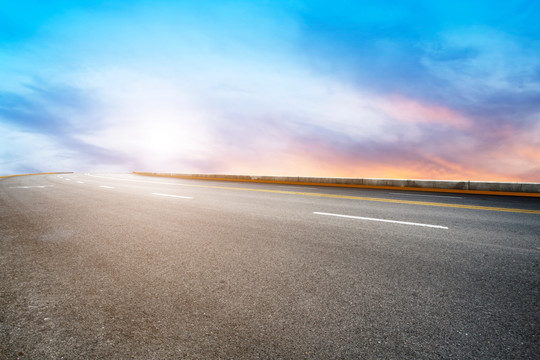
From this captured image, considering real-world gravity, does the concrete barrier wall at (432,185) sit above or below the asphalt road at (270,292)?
above

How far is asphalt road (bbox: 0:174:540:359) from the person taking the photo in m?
1.76

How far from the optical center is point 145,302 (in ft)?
7.53

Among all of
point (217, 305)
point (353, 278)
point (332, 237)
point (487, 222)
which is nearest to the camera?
point (217, 305)

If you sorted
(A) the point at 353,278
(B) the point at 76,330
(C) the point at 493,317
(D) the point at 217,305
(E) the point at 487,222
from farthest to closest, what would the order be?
(E) the point at 487,222 < (A) the point at 353,278 < (D) the point at 217,305 < (C) the point at 493,317 < (B) the point at 76,330

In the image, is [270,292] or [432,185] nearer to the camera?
[270,292]

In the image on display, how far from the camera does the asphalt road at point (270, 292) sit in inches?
69.4

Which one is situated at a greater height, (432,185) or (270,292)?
(432,185)

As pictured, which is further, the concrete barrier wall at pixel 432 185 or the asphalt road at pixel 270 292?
the concrete barrier wall at pixel 432 185

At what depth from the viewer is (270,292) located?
2.45 metres

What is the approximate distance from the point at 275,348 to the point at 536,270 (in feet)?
10.5

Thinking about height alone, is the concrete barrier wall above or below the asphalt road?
above

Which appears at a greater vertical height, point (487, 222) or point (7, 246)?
point (487, 222)

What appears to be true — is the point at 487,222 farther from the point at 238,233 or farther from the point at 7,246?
the point at 7,246

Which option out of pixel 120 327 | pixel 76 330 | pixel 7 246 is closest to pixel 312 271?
pixel 120 327
